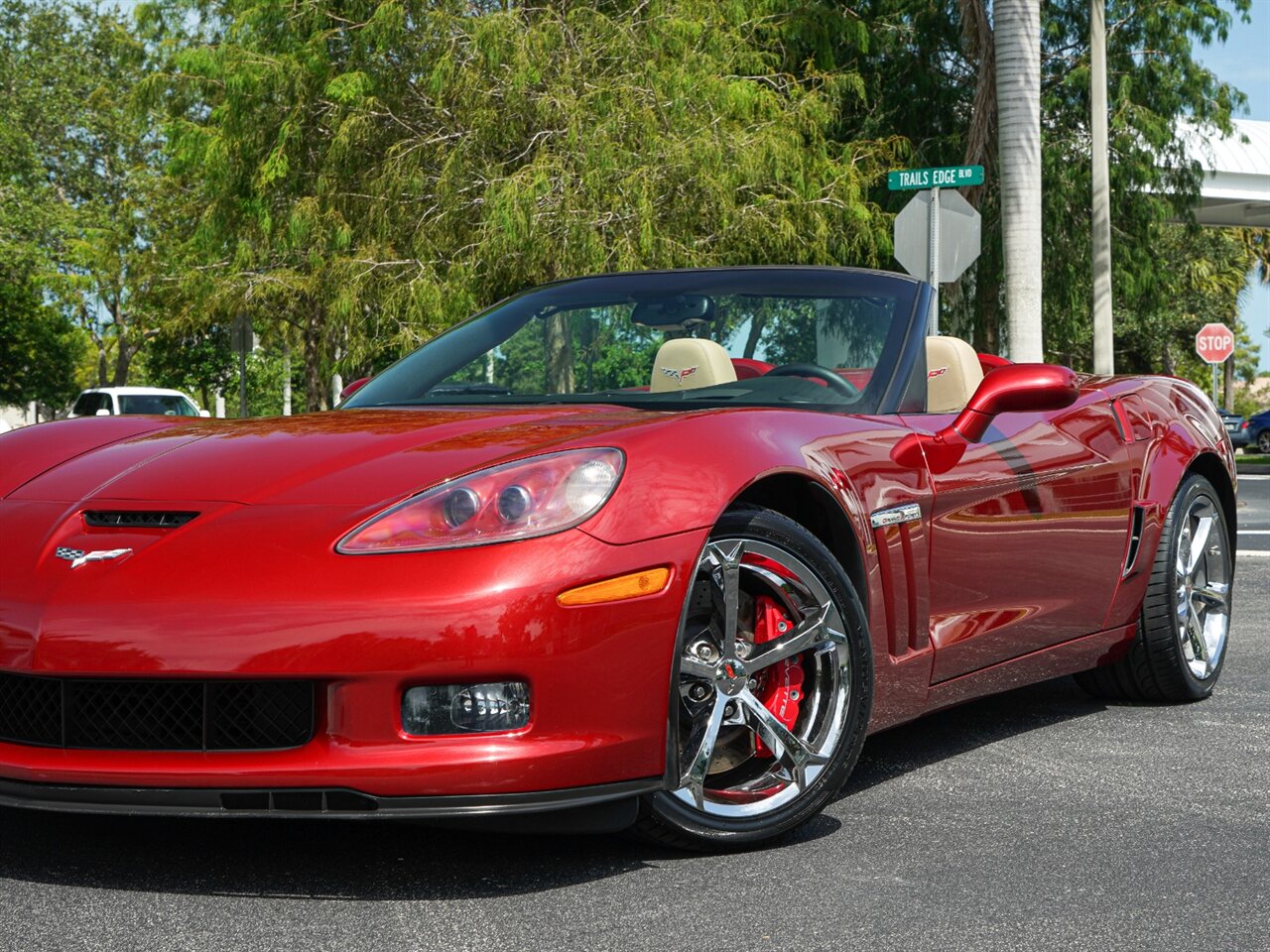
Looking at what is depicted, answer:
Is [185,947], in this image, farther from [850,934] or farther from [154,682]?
[850,934]

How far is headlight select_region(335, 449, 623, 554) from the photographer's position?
3.16 m

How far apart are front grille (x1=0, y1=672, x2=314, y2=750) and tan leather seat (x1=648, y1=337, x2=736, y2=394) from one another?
159 centimetres

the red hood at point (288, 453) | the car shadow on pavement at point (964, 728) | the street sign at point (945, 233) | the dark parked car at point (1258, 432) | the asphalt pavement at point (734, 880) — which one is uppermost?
the street sign at point (945, 233)

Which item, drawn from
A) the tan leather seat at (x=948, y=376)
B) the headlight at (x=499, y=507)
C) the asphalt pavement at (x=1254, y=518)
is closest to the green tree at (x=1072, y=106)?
the asphalt pavement at (x=1254, y=518)

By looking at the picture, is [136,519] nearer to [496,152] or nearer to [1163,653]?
[1163,653]

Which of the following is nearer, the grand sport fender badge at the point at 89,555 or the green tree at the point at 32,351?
the grand sport fender badge at the point at 89,555

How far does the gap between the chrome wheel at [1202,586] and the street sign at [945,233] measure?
6554 millimetres

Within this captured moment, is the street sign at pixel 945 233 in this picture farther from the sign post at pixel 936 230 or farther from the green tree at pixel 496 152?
the green tree at pixel 496 152

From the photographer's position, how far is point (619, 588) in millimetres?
3180

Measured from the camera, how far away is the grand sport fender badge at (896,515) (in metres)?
3.88

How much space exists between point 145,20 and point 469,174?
1097 cm

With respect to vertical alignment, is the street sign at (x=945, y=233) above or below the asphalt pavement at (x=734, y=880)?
above

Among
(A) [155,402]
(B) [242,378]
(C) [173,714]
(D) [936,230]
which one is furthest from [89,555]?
(A) [155,402]

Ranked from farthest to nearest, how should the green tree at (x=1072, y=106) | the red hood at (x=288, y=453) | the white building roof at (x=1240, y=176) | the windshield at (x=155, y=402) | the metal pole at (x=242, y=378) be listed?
the white building roof at (x=1240, y=176), the windshield at (x=155, y=402), the green tree at (x=1072, y=106), the metal pole at (x=242, y=378), the red hood at (x=288, y=453)
